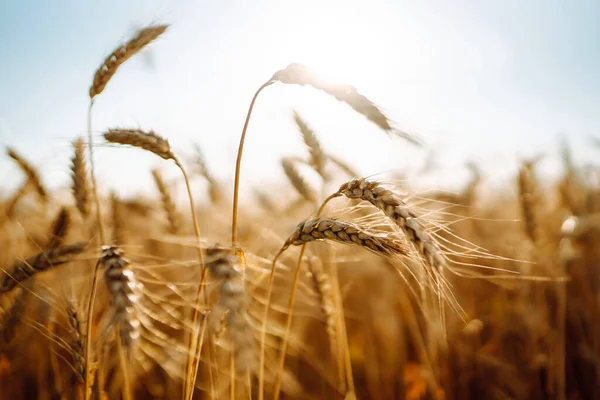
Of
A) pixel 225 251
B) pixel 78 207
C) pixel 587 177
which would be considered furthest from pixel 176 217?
pixel 587 177

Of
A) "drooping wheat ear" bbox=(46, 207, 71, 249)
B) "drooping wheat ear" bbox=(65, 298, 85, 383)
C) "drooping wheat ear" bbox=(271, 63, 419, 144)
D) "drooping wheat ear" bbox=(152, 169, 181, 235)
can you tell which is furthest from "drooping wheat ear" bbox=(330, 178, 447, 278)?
"drooping wheat ear" bbox=(46, 207, 71, 249)

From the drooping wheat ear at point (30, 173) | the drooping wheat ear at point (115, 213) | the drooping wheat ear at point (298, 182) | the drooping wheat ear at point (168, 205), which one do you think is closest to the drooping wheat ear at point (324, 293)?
the drooping wheat ear at point (298, 182)

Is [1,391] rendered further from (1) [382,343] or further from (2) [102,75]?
(1) [382,343]

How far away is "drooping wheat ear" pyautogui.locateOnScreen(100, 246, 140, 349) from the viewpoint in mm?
997

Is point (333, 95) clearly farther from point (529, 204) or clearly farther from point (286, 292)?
point (529, 204)

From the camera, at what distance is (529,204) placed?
2.72 meters

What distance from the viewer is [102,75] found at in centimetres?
155

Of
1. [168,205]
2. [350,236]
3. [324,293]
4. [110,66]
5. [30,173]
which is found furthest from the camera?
[30,173]

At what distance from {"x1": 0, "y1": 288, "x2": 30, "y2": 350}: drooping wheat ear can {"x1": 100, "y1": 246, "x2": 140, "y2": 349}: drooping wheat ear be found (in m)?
0.73

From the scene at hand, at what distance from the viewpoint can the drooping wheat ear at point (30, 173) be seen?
2221 mm

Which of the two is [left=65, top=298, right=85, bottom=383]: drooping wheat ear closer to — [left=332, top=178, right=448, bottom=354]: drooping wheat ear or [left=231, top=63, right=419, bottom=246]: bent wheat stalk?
[left=231, top=63, right=419, bottom=246]: bent wheat stalk

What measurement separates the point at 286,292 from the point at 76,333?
1616mm

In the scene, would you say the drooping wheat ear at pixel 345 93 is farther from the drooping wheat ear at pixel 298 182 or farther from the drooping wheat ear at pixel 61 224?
the drooping wheat ear at pixel 61 224

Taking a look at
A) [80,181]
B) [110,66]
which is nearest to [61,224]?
[80,181]
